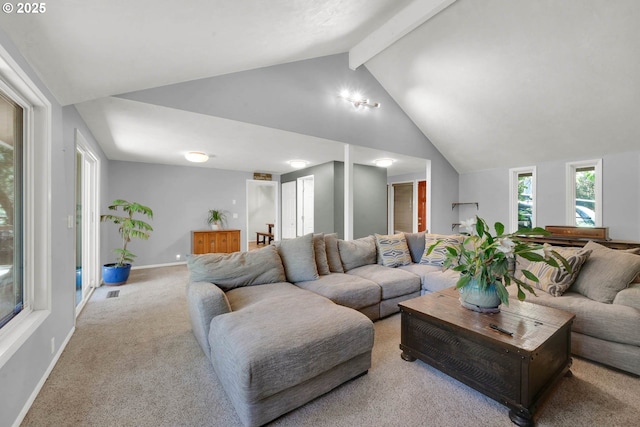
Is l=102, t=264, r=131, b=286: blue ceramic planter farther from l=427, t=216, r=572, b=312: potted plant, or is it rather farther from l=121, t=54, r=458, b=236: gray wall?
l=427, t=216, r=572, b=312: potted plant

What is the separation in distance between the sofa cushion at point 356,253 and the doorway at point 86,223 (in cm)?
306

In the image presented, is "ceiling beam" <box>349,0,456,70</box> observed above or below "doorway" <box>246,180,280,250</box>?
above

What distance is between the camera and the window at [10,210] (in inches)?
60.4

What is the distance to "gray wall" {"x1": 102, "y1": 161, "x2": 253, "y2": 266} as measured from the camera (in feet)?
17.3

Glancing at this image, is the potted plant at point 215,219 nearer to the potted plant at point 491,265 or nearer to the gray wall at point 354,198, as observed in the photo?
the gray wall at point 354,198

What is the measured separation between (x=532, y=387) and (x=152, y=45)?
3.09m

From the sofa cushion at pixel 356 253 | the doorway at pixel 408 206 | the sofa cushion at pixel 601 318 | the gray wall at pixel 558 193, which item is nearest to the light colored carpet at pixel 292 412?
the sofa cushion at pixel 601 318

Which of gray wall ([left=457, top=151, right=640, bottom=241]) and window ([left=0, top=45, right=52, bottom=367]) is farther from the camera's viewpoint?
gray wall ([left=457, top=151, right=640, bottom=241])

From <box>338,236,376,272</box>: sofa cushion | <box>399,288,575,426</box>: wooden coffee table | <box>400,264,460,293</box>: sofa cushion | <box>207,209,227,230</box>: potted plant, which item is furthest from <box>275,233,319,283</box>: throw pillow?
<box>207,209,227,230</box>: potted plant

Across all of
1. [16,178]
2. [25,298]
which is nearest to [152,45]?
[16,178]

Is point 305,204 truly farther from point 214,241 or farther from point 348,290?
point 348,290

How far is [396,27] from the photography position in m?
3.20

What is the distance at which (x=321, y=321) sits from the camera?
5.65 feet

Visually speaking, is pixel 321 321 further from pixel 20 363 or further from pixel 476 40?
pixel 476 40
